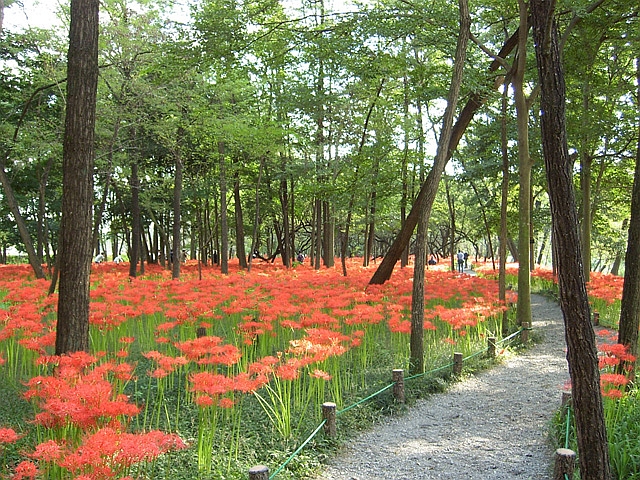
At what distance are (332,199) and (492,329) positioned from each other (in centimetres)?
849

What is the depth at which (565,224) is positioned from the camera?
2805mm

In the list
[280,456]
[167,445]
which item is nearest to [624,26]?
[280,456]

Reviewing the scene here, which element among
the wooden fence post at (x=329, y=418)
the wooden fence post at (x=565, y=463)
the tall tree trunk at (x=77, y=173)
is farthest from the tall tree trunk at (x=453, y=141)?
the tall tree trunk at (x=77, y=173)

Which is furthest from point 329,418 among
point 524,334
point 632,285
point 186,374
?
point 524,334

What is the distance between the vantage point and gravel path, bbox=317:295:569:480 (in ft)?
15.0

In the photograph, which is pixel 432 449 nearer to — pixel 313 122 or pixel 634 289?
pixel 634 289

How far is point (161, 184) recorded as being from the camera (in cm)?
2120

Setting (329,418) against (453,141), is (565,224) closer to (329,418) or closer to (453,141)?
(329,418)

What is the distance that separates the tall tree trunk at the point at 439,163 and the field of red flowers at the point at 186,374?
1.30 ft

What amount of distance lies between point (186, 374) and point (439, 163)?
4483 millimetres

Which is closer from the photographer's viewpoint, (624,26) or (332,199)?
(624,26)

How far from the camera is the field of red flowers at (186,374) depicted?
331cm

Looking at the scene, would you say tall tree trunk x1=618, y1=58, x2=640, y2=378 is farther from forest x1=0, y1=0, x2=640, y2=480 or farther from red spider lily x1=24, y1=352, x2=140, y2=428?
red spider lily x1=24, y1=352, x2=140, y2=428

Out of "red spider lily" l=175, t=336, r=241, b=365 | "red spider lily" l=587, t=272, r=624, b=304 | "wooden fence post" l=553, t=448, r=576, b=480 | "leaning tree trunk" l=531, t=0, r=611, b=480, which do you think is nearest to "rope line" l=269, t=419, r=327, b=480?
"red spider lily" l=175, t=336, r=241, b=365
